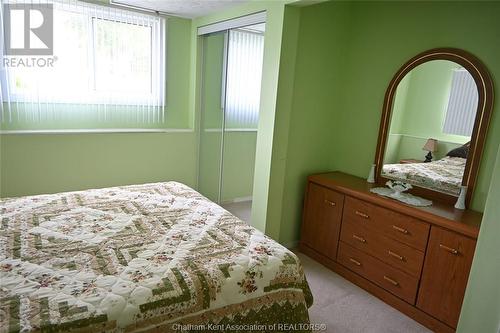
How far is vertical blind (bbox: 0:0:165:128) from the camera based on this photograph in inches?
117

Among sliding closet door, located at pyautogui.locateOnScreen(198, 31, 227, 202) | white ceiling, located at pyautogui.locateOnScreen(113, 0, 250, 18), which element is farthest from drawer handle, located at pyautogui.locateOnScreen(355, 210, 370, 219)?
white ceiling, located at pyautogui.locateOnScreen(113, 0, 250, 18)

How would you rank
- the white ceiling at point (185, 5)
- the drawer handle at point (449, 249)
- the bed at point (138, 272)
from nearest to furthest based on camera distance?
the bed at point (138, 272) < the drawer handle at point (449, 249) < the white ceiling at point (185, 5)

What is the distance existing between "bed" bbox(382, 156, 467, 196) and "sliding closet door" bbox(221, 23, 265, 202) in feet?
4.88

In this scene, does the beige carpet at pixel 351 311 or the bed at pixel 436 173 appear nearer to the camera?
the beige carpet at pixel 351 311

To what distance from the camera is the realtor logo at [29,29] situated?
2.82m

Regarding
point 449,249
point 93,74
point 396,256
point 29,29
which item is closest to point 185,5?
point 93,74

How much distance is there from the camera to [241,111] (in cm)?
358

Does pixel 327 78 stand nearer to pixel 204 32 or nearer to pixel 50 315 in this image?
pixel 204 32

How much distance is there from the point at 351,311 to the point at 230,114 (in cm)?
228

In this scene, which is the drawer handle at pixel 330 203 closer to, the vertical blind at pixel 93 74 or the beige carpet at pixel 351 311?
the beige carpet at pixel 351 311

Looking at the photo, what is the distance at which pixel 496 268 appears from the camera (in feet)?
4.73

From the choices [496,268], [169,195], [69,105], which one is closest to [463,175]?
[496,268]

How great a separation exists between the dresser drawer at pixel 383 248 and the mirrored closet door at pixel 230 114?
4.35 feet

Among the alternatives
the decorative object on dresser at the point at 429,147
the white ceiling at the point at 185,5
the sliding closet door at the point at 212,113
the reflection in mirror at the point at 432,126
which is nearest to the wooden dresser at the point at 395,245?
the reflection in mirror at the point at 432,126
